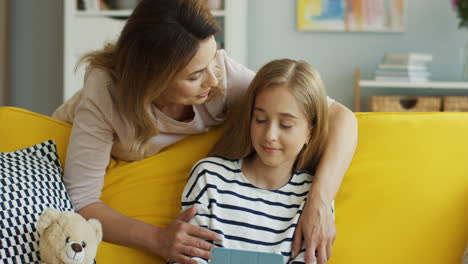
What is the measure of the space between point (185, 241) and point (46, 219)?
11.9 inches

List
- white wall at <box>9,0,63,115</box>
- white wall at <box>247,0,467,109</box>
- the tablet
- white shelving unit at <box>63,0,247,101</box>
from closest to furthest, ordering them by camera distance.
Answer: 1. the tablet
2. white shelving unit at <box>63,0,247,101</box>
3. white wall at <box>247,0,467,109</box>
4. white wall at <box>9,0,63,115</box>

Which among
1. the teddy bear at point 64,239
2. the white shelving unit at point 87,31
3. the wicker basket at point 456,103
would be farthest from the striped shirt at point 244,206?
the wicker basket at point 456,103

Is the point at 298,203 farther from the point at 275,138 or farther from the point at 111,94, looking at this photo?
the point at 111,94

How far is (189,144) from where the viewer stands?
1.56 m

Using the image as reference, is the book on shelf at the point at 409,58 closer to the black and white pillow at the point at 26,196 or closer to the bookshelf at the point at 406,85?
the bookshelf at the point at 406,85

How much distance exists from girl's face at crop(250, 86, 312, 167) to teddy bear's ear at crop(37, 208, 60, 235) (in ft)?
1.54

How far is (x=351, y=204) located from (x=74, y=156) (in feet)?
2.22

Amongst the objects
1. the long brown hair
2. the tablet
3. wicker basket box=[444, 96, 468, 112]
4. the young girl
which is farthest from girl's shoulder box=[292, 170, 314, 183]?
wicker basket box=[444, 96, 468, 112]

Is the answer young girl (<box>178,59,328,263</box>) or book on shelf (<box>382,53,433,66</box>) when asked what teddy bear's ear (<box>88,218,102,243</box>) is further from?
book on shelf (<box>382,53,433,66</box>)

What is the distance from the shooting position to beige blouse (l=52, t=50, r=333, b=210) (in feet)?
4.73

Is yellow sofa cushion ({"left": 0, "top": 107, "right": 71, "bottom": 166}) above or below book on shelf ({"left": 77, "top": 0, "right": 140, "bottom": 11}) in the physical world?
below

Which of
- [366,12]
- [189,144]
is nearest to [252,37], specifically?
[366,12]

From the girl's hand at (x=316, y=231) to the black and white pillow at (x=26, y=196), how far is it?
0.55 meters

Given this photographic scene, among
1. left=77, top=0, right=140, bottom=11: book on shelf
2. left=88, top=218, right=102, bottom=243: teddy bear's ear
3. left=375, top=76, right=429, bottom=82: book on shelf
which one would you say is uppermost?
left=77, top=0, right=140, bottom=11: book on shelf
